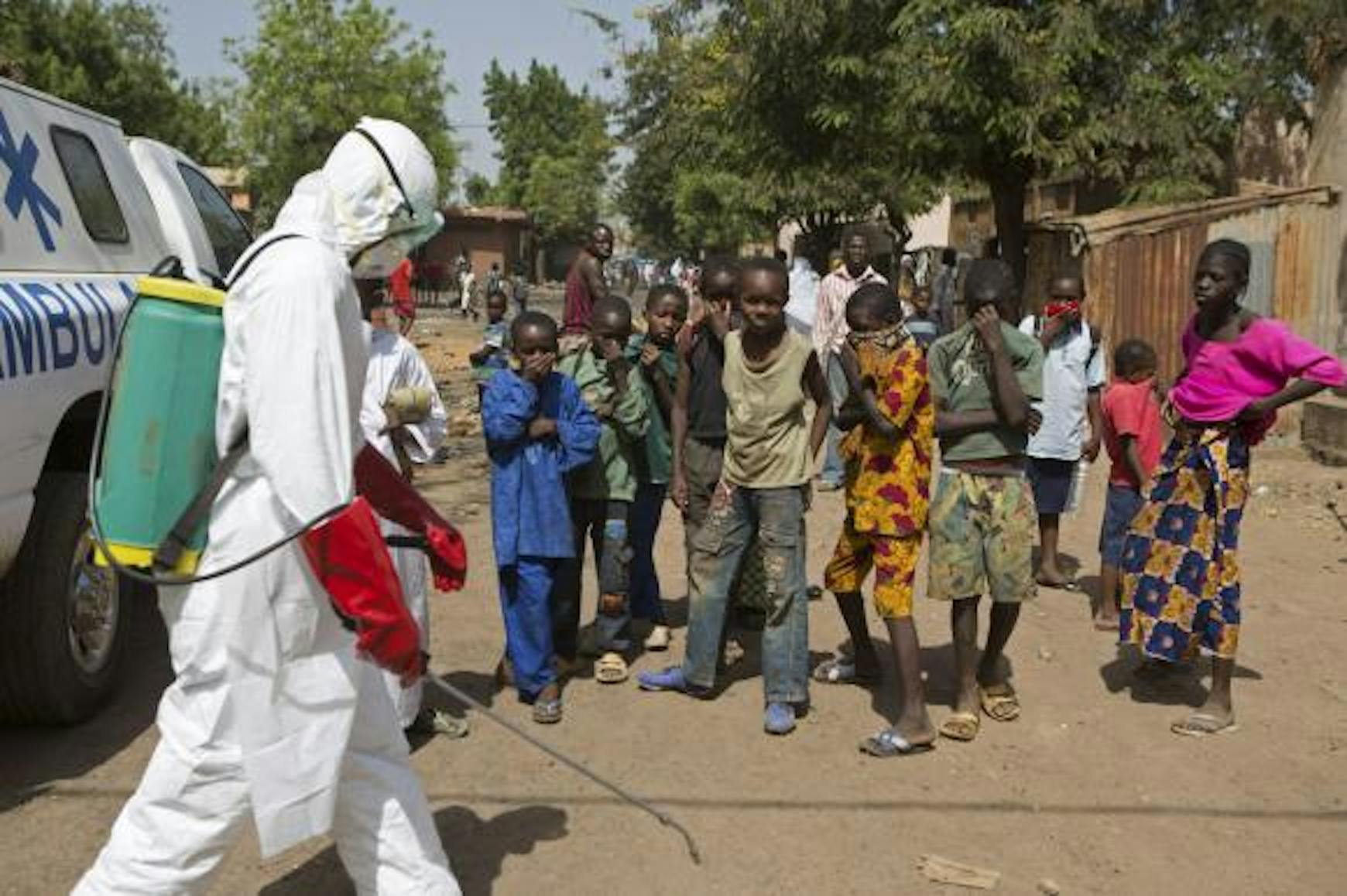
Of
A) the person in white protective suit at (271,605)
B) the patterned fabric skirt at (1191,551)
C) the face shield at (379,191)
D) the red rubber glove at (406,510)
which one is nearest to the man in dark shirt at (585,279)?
the patterned fabric skirt at (1191,551)

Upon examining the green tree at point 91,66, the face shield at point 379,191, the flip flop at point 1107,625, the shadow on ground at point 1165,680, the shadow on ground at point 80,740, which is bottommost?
the shadow on ground at point 1165,680

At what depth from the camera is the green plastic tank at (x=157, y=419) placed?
8.23 ft

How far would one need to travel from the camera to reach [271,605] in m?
2.53

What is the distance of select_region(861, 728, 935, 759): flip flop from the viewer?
14.3ft

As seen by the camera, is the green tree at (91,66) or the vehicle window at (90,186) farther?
the green tree at (91,66)

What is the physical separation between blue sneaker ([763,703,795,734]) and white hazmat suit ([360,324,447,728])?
127cm

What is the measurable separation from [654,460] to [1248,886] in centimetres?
286

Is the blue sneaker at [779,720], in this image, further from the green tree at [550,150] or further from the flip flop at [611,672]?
the green tree at [550,150]

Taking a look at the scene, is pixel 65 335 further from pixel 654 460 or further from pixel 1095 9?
pixel 1095 9

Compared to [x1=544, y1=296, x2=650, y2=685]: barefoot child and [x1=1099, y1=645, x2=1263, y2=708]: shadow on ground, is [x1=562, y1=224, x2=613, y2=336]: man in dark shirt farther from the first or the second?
[x1=1099, y1=645, x2=1263, y2=708]: shadow on ground

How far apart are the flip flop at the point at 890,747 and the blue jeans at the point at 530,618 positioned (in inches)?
47.6

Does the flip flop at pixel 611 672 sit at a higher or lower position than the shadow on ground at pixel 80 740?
lower

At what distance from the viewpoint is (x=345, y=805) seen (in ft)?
9.02

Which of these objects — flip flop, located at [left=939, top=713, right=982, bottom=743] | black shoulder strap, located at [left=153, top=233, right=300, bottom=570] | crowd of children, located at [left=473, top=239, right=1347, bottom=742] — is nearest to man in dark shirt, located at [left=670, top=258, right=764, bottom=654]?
crowd of children, located at [left=473, top=239, right=1347, bottom=742]
